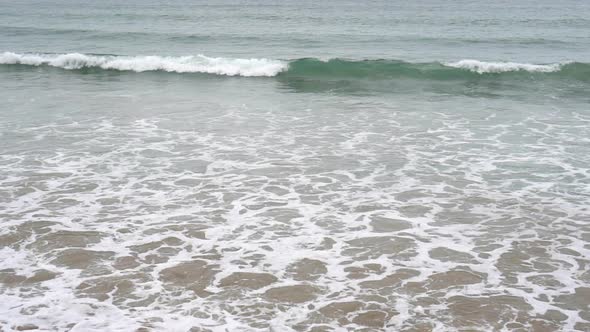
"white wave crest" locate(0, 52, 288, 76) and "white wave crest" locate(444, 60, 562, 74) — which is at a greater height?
"white wave crest" locate(0, 52, 288, 76)

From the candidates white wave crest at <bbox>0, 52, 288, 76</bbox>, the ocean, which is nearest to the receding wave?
white wave crest at <bbox>0, 52, 288, 76</bbox>

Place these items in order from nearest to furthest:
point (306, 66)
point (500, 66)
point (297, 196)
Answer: point (297, 196), point (500, 66), point (306, 66)

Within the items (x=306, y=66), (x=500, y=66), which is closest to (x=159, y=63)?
(x=306, y=66)

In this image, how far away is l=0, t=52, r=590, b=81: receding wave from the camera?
20453 millimetres

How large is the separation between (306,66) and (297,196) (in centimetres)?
1361

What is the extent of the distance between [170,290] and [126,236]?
1.58m

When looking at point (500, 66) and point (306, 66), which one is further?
point (306, 66)

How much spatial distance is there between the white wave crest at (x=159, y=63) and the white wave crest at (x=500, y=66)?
6.43 metres

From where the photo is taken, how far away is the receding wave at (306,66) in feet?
67.1

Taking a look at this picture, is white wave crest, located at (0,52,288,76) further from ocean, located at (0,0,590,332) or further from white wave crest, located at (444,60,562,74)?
white wave crest, located at (444,60,562,74)

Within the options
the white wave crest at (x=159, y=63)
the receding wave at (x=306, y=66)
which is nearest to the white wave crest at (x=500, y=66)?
the receding wave at (x=306, y=66)

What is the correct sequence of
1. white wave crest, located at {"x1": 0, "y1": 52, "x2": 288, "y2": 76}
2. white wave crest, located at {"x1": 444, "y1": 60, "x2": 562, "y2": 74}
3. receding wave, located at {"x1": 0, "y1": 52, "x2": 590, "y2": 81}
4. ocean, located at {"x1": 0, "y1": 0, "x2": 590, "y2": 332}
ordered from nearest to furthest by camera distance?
ocean, located at {"x1": 0, "y1": 0, "x2": 590, "y2": 332} < white wave crest, located at {"x1": 444, "y1": 60, "x2": 562, "y2": 74} < receding wave, located at {"x1": 0, "y1": 52, "x2": 590, "y2": 81} < white wave crest, located at {"x1": 0, "y1": 52, "x2": 288, "y2": 76}

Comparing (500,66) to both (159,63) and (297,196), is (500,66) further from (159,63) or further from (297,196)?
(297,196)

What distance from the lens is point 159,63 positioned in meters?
22.2
